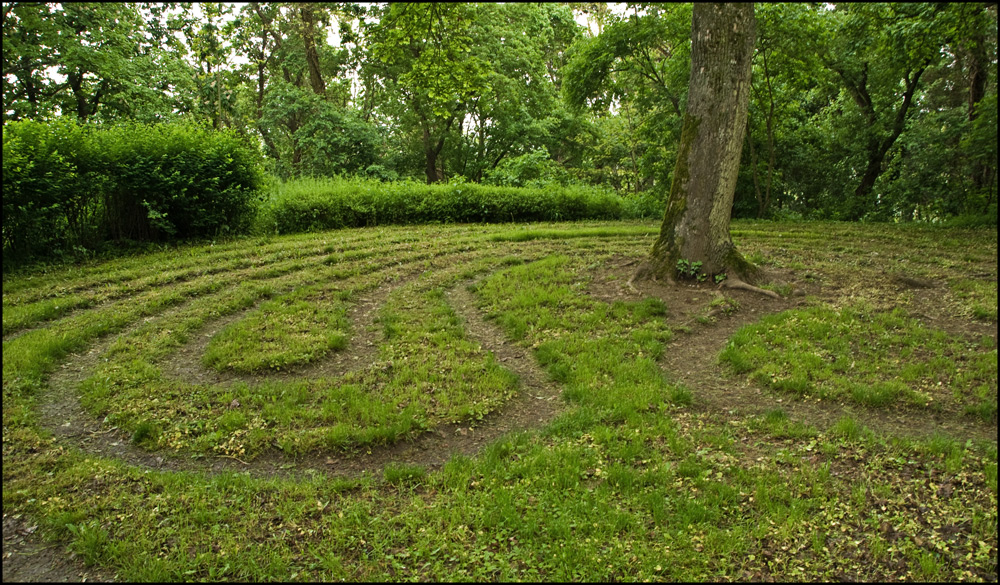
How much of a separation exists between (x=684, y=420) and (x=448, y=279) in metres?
4.68

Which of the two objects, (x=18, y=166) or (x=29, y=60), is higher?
(x=29, y=60)

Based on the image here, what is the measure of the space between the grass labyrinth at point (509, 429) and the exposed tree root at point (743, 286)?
0.19 metres

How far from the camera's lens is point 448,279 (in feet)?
26.3

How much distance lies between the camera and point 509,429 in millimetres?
4148

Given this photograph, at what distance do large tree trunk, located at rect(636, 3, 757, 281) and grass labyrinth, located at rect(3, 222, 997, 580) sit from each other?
53 centimetres

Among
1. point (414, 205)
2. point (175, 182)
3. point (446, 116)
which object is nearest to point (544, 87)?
point (414, 205)

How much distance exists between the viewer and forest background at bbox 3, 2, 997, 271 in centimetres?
803

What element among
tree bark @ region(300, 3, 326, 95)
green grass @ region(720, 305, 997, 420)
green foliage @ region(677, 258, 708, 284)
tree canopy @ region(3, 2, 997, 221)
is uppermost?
tree bark @ region(300, 3, 326, 95)

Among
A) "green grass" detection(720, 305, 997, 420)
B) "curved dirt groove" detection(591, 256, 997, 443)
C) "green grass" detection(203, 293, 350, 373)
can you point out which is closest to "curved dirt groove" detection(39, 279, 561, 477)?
"green grass" detection(203, 293, 350, 373)

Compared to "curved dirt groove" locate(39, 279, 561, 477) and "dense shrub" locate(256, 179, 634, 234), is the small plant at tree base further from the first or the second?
"dense shrub" locate(256, 179, 634, 234)

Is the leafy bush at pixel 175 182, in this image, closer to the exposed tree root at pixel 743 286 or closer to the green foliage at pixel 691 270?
the green foliage at pixel 691 270

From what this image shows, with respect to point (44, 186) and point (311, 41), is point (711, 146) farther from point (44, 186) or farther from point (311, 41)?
point (311, 41)

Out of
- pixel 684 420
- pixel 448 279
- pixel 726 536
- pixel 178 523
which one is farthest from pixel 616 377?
A: pixel 448 279

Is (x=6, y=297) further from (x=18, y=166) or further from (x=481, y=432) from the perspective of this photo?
(x=481, y=432)
